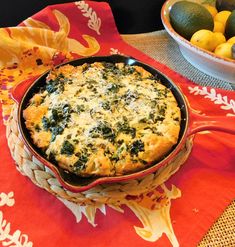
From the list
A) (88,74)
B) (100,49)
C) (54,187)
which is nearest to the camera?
(54,187)

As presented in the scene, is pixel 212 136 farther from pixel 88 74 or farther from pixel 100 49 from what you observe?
pixel 100 49

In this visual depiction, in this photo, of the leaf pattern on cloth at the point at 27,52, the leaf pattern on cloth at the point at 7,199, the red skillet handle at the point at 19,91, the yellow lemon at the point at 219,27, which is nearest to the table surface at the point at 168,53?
the yellow lemon at the point at 219,27

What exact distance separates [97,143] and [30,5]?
614mm

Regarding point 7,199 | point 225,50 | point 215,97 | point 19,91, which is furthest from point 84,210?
point 225,50

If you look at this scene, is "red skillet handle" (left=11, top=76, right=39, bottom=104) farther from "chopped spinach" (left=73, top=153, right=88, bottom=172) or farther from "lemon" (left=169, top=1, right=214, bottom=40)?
"lemon" (left=169, top=1, right=214, bottom=40)

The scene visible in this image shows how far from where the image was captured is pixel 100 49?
977 mm

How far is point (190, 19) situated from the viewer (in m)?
0.90

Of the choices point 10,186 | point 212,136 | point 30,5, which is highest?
point 30,5

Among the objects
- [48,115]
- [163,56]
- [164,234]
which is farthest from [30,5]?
[164,234]

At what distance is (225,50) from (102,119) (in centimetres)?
43

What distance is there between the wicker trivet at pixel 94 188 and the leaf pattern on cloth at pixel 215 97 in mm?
263

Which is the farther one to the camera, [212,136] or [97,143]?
[212,136]

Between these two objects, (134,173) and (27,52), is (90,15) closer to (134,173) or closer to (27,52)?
(27,52)

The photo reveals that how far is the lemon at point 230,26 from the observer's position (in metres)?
0.90
